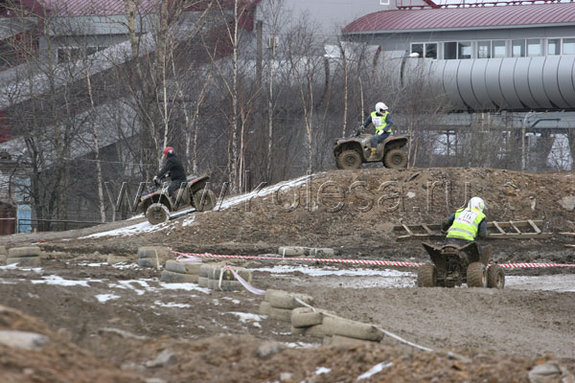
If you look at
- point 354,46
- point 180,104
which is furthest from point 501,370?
point 354,46

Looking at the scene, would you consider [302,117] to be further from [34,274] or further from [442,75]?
[34,274]

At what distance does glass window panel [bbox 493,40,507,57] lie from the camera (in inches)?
1857

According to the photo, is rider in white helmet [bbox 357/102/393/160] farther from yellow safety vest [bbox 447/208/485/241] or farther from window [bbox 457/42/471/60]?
window [bbox 457/42/471/60]

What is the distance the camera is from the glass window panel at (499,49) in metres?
47.2

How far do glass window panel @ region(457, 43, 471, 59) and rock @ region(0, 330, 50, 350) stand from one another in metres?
44.0

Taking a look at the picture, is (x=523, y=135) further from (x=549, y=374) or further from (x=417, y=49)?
(x=549, y=374)

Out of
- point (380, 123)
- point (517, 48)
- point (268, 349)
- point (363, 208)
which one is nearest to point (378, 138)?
point (380, 123)

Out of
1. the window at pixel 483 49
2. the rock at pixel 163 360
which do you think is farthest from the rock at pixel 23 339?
the window at pixel 483 49

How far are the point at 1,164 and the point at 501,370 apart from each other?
30.9m

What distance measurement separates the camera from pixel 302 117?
125 ft

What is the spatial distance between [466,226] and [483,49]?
36.6 meters

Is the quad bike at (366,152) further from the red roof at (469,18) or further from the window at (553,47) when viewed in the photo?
the window at (553,47)

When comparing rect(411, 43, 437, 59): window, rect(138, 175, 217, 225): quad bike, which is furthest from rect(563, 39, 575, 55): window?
rect(138, 175, 217, 225): quad bike

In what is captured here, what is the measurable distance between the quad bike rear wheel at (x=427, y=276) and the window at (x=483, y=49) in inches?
1431
